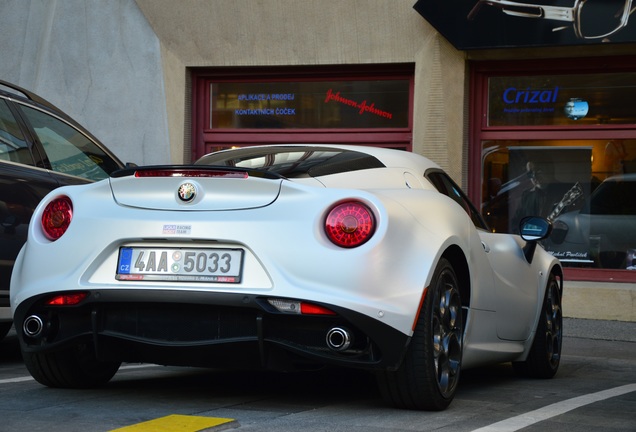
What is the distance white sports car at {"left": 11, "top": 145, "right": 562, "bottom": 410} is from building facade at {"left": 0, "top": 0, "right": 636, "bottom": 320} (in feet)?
23.8

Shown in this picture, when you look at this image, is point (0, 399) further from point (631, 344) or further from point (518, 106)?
point (518, 106)

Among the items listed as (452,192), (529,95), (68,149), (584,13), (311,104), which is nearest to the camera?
(452,192)

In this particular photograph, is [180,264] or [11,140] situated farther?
[11,140]

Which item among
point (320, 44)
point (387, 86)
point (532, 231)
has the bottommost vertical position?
point (532, 231)

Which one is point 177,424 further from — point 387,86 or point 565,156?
point 387,86

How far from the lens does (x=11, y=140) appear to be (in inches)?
288

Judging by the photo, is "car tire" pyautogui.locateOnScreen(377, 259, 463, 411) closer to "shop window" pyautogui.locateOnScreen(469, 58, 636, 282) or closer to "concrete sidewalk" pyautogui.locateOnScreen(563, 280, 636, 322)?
"concrete sidewalk" pyautogui.locateOnScreen(563, 280, 636, 322)

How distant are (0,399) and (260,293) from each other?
1.43 meters

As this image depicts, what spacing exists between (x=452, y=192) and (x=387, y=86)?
712 centimetres

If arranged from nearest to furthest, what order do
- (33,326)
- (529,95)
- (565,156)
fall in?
(33,326) < (565,156) < (529,95)

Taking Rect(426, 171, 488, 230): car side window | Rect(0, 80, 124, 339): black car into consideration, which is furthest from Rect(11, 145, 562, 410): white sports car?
Rect(0, 80, 124, 339): black car

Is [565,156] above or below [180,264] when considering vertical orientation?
above

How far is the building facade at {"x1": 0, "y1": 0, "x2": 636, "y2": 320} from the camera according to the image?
491 inches

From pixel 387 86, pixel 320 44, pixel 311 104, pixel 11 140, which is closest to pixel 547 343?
pixel 11 140
